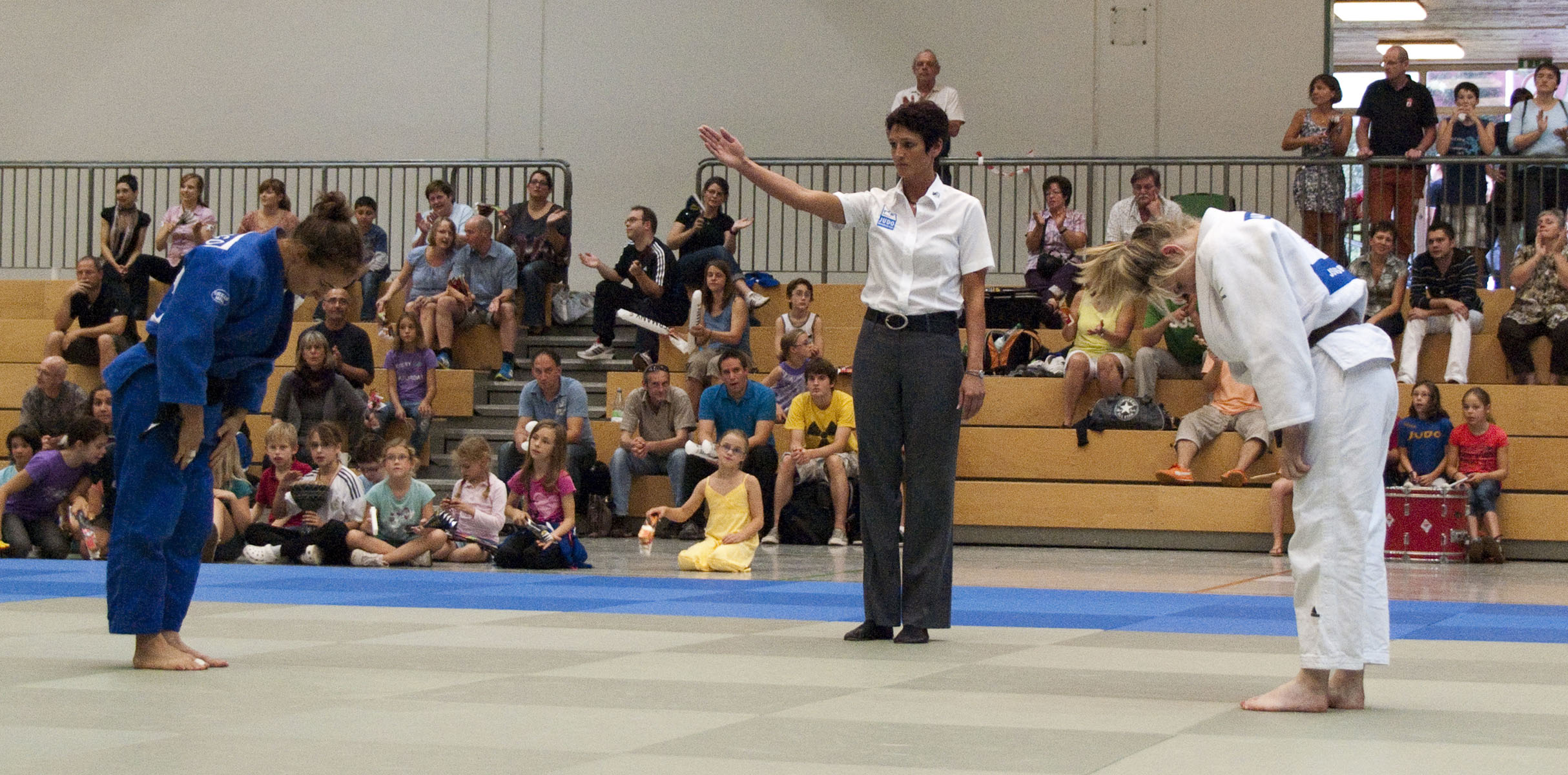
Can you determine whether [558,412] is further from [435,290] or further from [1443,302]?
[1443,302]

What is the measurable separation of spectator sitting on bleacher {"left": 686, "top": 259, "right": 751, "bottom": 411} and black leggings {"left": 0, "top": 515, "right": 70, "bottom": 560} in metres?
4.68

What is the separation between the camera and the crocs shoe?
11.8m

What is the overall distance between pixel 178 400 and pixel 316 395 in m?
8.14

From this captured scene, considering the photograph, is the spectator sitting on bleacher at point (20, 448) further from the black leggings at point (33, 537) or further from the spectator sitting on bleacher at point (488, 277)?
the spectator sitting on bleacher at point (488, 277)

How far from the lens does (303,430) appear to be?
12508mm

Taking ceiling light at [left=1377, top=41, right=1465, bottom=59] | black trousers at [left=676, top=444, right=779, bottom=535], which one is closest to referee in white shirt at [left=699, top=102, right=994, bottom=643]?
black trousers at [left=676, top=444, right=779, bottom=535]

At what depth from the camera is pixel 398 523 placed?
32.0 ft

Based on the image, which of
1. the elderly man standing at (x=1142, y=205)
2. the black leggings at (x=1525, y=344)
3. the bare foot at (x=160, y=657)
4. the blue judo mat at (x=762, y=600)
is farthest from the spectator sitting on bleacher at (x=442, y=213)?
the bare foot at (x=160, y=657)

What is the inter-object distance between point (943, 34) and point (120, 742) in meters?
13.9

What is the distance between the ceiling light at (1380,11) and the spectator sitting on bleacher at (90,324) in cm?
1262

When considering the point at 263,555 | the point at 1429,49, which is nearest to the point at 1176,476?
the point at 263,555

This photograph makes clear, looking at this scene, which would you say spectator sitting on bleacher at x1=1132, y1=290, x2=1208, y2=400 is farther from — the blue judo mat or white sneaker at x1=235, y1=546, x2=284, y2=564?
white sneaker at x1=235, y1=546, x2=284, y2=564

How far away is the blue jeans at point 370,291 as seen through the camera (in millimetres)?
15273

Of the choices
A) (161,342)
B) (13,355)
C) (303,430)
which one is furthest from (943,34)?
(161,342)
